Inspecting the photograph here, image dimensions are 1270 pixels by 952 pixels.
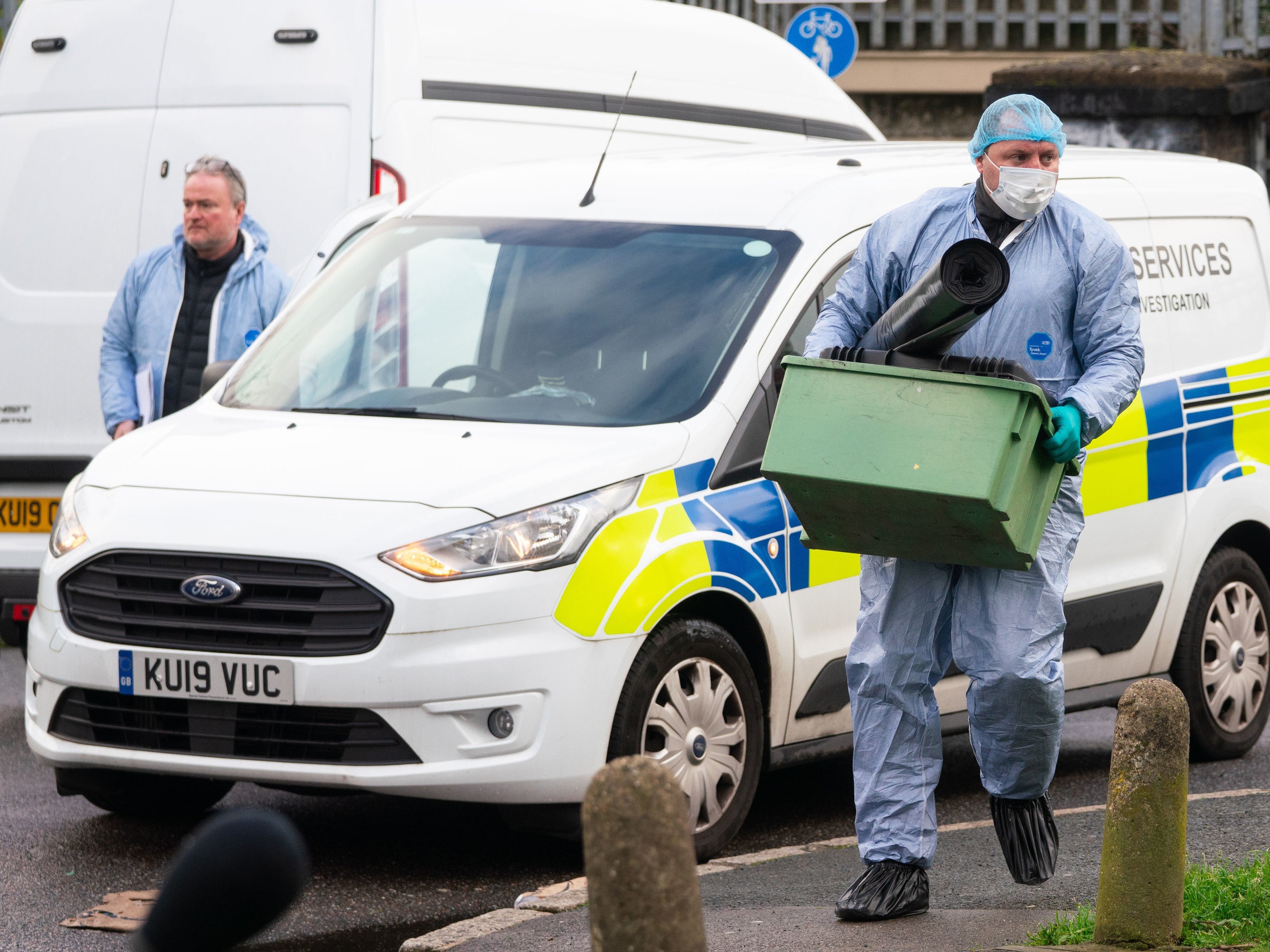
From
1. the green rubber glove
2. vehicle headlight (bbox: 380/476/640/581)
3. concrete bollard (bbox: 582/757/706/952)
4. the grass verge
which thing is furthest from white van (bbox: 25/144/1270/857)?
concrete bollard (bbox: 582/757/706/952)

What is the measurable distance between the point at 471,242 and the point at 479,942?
99.4 inches

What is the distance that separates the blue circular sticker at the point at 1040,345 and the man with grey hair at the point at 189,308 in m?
3.64

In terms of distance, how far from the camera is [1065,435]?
439cm

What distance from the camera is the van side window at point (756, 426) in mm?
5469

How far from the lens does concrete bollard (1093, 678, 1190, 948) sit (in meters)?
4.03

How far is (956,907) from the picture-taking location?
4.73 metres

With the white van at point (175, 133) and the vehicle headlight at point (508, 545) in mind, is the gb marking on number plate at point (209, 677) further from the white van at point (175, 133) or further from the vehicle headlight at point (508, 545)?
the white van at point (175, 133)

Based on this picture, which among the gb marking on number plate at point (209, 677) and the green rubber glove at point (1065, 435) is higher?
the green rubber glove at point (1065, 435)

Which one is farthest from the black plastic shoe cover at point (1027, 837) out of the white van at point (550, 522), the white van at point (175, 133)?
the white van at point (175, 133)

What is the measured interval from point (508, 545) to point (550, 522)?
0.12 m

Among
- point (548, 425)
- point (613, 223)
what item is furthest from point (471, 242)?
point (548, 425)

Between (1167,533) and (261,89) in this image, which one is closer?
(1167,533)

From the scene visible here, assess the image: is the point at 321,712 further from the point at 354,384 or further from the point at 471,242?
the point at 471,242

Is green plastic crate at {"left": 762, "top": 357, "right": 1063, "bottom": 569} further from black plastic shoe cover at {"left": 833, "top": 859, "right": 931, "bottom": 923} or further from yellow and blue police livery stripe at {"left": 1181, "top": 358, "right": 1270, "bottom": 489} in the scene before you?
yellow and blue police livery stripe at {"left": 1181, "top": 358, "right": 1270, "bottom": 489}
